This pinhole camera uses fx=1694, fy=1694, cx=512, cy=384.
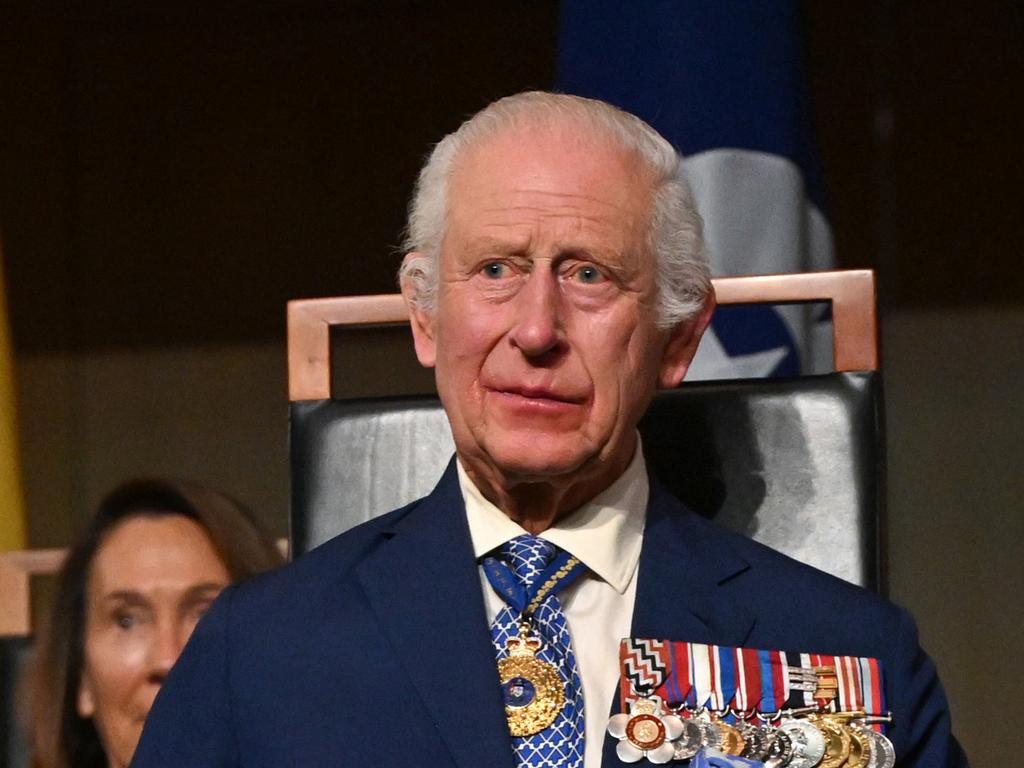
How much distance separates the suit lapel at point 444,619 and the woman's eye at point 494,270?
0.20 meters

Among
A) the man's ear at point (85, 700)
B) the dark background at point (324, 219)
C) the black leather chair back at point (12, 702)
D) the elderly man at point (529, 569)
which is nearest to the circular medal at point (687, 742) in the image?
the elderly man at point (529, 569)

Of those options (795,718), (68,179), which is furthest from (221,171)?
(795,718)

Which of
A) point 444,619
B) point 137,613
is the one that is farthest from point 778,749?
point 137,613

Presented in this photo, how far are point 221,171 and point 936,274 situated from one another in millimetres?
1677

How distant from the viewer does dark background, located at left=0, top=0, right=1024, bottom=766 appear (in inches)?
147

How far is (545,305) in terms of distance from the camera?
1.47 m

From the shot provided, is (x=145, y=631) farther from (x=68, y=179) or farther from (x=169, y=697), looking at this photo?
(x=68, y=179)

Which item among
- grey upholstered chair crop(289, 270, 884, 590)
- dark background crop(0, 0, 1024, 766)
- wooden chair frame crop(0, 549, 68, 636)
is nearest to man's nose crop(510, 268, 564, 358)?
grey upholstered chair crop(289, 270, 884, 590)

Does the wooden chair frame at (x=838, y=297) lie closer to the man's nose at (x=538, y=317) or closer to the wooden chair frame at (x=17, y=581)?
the man's nose at (x=538, y=317)

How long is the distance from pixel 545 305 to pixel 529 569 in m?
0.25

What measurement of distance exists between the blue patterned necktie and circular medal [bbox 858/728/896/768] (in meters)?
0.24

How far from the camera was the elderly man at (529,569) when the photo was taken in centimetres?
146

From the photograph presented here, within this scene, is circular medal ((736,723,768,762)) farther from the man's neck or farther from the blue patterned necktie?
the man's neck

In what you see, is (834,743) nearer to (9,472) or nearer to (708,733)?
(708,733)
